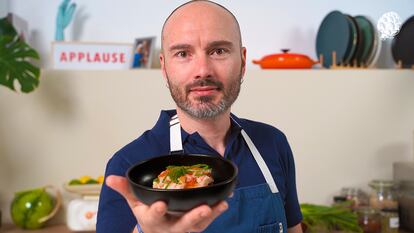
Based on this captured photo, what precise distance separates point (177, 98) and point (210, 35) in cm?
13

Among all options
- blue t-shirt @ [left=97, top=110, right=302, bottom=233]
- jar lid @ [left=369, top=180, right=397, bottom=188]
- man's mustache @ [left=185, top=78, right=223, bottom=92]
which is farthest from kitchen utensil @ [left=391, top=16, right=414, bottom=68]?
man's mustache @ [left=185, top=78, right=223, bottom=92]

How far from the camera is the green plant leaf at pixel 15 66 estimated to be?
1.46 metres

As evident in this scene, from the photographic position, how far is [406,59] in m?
1.81

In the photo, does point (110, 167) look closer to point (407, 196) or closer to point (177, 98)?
point (177, 98)

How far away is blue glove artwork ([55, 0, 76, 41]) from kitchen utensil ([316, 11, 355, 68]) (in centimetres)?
104

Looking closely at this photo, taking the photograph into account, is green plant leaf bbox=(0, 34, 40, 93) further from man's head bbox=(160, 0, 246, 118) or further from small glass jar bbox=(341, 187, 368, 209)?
small glass jar bbox=(341, 187, 368, 209)

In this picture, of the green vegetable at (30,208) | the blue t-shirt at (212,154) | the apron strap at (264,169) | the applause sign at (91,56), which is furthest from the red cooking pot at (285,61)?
the green vegetable at (30,208)

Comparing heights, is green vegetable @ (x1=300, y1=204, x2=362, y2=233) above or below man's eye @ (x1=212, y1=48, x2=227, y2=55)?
below

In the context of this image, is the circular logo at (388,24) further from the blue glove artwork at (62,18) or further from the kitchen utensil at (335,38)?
the blue glove artwork at (62,18)

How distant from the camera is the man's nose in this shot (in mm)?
750

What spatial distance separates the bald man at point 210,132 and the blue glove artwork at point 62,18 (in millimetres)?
963

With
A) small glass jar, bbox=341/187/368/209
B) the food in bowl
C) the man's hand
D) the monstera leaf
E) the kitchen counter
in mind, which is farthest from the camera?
small glass jar, bbox=341/187/368/209

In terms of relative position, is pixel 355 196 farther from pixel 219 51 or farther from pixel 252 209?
pixel 219 51

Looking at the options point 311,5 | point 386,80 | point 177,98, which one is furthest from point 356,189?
point 177,98
